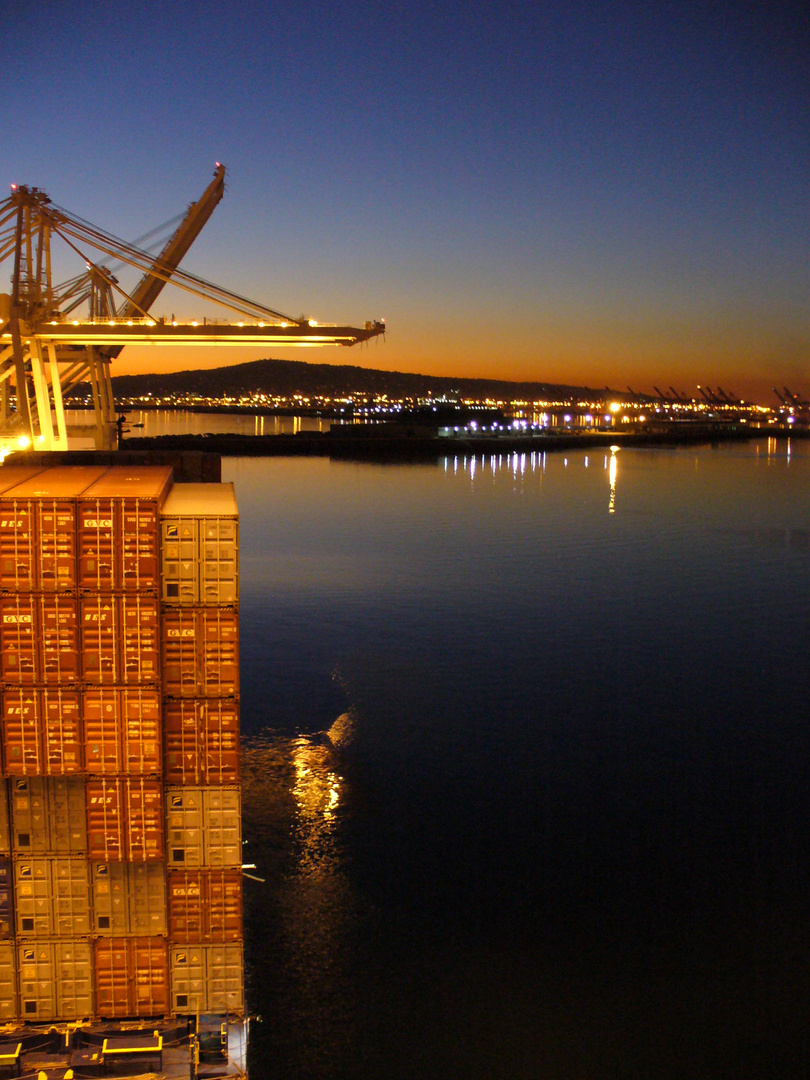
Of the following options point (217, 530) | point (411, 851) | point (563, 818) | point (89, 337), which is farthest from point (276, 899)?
point (89, 337)

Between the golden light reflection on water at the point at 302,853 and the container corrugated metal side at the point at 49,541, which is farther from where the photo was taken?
the golden light reflection on water at the point at 302,853

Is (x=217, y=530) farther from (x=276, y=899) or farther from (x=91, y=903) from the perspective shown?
(x=276, y=899)

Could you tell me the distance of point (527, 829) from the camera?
14.1 metres

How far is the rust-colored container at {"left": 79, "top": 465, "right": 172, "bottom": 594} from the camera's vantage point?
7957 mm

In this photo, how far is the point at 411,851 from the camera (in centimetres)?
1345

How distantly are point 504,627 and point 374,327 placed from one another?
12.6 metres

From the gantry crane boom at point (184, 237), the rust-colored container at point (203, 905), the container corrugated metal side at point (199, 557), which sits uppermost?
the gantry crane boom at point (184, 237)

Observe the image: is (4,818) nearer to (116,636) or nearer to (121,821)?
(121,821)

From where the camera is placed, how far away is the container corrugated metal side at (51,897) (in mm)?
8203

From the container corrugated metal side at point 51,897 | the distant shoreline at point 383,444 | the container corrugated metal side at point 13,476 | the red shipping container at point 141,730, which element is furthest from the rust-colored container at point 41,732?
the distant shoreline at point 383,444

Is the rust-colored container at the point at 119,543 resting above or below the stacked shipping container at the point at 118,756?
above

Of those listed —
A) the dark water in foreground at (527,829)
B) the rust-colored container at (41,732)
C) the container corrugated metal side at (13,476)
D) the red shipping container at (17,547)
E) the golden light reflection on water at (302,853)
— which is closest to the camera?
the red shipping container at (17,547)

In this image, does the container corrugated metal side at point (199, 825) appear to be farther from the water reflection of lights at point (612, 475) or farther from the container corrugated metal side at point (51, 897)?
the water reflection of lights at point (612, 475)

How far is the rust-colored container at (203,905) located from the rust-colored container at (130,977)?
0.28 metres
